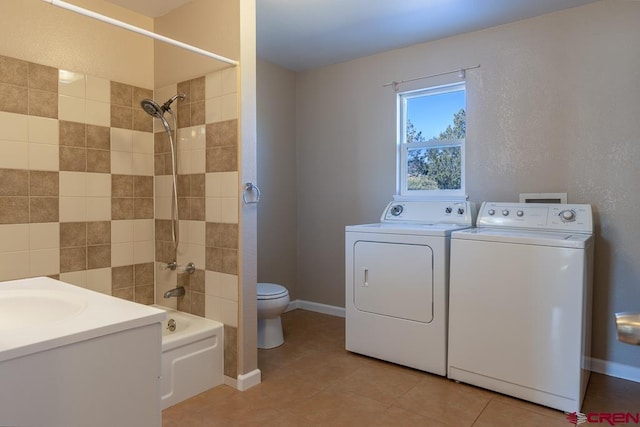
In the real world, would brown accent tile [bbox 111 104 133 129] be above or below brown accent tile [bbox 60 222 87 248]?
above

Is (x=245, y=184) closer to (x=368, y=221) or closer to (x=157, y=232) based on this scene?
(x=157, y=232)

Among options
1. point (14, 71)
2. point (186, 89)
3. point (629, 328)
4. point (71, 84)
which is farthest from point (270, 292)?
point (629, 328)

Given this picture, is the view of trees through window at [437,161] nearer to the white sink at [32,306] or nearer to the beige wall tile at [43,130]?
the beige wall tile at [43,130]

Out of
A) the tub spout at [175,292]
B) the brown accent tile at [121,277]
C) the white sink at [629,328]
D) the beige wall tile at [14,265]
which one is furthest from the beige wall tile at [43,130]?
the white sink at [629,328]

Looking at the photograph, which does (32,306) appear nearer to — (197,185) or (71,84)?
(197,185)

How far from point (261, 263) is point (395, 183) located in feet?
4.49

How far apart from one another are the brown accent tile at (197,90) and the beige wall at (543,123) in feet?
4.87

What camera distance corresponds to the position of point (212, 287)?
2.41 metres

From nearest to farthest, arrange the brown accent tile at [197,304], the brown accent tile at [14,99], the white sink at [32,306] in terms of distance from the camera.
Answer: the white sink at [32,306] < the brown accent tile at [14,99] < the brown accent tile at [197,304]

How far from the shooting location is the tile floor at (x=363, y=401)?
76.5 inches

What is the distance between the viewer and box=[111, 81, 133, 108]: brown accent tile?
2521mm

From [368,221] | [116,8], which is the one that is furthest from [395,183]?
[116,8]

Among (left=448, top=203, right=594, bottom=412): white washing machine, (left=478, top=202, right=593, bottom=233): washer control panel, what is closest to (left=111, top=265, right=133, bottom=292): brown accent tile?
(left=448, top=203, right=594, bottom=412): white washing machine

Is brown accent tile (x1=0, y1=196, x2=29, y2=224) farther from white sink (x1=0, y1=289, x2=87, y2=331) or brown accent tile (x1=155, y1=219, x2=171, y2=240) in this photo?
Answer: white sink (x1=0, y1=289, x2=87, y2=331)
